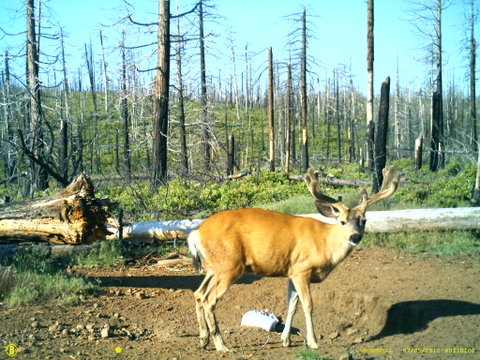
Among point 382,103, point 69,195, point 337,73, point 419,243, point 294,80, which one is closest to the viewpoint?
point 69,195

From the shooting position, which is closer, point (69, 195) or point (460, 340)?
point (460, 340)

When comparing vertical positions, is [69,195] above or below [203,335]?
above

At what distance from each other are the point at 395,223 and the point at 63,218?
700cm

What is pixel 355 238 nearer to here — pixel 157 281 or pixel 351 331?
pixel 351 331

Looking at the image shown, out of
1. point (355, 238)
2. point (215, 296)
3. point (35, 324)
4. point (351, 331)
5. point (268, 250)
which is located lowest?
point (351, 331)

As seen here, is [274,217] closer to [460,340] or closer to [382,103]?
[460,340]

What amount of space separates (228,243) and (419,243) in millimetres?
6230

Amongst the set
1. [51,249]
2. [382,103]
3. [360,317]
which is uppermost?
[382,103]

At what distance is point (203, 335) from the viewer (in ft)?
18.8

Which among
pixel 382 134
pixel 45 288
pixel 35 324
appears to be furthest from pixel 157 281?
pixel 382 134

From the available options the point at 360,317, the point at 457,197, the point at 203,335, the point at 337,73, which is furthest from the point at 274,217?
the point at 337,73

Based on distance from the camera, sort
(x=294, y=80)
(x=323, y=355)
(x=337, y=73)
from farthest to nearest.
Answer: (x=337, y=73) → (x=294, y=80) → (x=323, y=355)

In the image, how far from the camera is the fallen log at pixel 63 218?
6914mm

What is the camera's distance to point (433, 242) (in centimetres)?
1033
